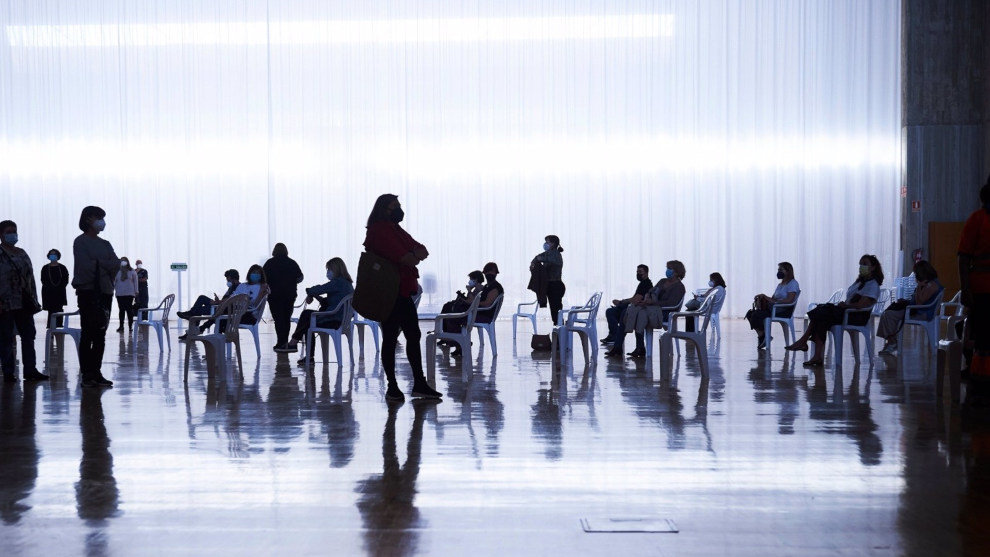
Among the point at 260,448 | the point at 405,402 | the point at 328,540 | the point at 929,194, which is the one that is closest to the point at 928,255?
the point at 929,194

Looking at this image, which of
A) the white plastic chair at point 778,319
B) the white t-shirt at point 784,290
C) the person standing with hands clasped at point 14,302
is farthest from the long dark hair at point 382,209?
the white t-shirt at point 784,290

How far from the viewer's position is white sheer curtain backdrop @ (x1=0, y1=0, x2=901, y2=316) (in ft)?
54.1

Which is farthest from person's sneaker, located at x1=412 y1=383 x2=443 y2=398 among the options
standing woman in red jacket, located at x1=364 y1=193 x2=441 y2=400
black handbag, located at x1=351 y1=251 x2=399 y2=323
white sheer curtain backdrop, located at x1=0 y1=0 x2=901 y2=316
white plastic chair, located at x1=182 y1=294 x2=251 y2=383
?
white sheer curtain backdrop, located at x1=0 y1=0 x2=901 y2=316

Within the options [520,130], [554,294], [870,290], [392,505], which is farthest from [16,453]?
[520,130]

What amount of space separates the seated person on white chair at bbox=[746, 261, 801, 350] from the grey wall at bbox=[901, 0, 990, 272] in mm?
6751

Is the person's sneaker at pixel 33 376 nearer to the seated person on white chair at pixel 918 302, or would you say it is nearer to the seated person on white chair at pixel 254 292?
the seated person on white chair at pixel 254 292

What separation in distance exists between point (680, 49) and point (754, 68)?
3.91 feet

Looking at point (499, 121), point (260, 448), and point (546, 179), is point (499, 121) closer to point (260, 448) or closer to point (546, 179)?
point (546, 179)

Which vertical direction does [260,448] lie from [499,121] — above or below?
below

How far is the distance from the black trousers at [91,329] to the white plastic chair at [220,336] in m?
0.61

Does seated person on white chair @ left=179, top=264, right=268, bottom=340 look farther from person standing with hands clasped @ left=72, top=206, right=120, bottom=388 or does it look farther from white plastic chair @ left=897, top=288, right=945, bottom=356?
white plastic chair @ left=897, top=288, right=945, bottom=356

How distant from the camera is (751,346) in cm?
1060

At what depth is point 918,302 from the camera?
8.48 metres

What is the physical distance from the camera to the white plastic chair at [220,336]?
297 inches
